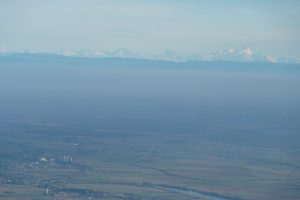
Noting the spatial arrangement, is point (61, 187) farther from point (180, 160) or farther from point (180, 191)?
point (180, 160)

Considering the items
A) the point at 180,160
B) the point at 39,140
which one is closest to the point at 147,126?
the point at 39,140

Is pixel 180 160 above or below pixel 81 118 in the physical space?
below

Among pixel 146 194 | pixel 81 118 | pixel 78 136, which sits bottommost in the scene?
pixel 146 194

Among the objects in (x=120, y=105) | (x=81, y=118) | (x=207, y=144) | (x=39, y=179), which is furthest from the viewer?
(x=120, y=105)

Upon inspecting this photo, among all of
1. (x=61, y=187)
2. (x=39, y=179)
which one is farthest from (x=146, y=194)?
(x=39, y=179)

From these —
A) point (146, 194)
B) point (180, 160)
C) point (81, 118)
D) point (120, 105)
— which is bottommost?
point (146, 194)

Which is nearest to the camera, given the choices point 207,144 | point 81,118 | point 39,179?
point 39,179

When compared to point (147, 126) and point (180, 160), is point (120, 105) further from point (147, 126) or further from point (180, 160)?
point (180, 160)

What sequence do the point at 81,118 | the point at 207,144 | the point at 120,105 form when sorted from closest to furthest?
the point at 207,144 → the point at 81,118 → the point at 120,105

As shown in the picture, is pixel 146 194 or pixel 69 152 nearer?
pixel 146 194
